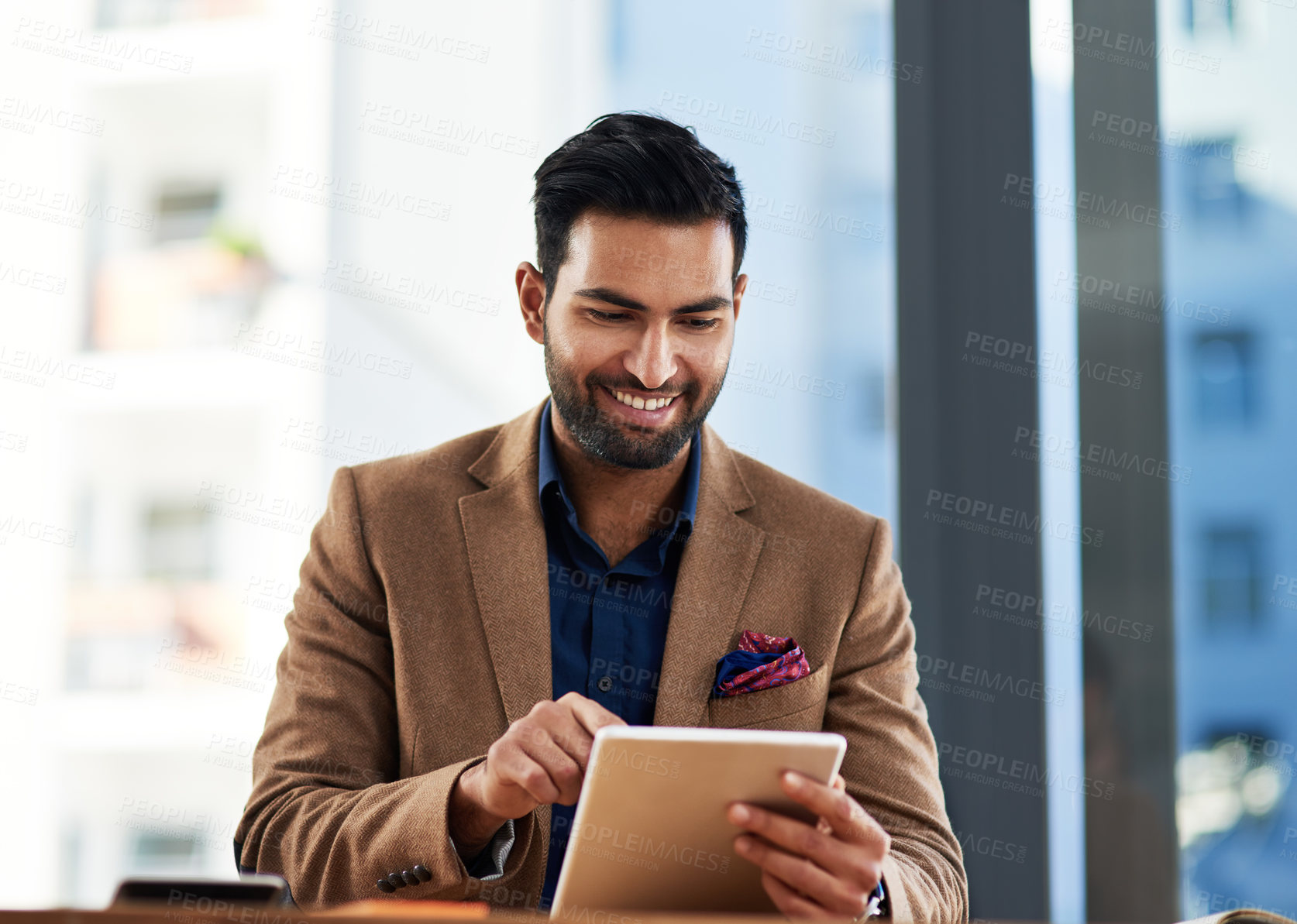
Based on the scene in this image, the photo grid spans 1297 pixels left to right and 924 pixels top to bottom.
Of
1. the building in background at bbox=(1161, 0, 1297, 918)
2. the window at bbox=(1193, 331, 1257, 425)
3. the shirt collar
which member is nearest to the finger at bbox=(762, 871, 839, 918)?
the shirt collar

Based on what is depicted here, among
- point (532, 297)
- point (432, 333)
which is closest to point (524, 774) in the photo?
point (532, 297)

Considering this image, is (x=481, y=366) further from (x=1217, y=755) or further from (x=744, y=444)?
(x=1217, y=755)

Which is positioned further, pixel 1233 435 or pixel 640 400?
pixel 1233 435

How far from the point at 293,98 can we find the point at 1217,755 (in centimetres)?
379

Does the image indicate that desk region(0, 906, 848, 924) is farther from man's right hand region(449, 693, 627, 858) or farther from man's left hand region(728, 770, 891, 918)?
man's right hand region(449, 693, 627, 858)

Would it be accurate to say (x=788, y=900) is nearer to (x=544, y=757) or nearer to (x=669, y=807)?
(x=669, y=807)

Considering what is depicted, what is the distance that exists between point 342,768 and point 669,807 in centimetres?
72

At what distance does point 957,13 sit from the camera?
2498mm

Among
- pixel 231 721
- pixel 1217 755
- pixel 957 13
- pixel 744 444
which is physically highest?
pixel 957 13

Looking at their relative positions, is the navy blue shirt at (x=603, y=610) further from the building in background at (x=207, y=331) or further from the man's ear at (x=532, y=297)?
the building in background at (x=207, y=331)

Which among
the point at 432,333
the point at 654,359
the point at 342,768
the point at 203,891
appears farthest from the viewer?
the point at 432,333

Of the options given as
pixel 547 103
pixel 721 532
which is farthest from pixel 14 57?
pixel 721 532

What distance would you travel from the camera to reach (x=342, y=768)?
→ 62.5 inches

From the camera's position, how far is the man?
161 centimetres
